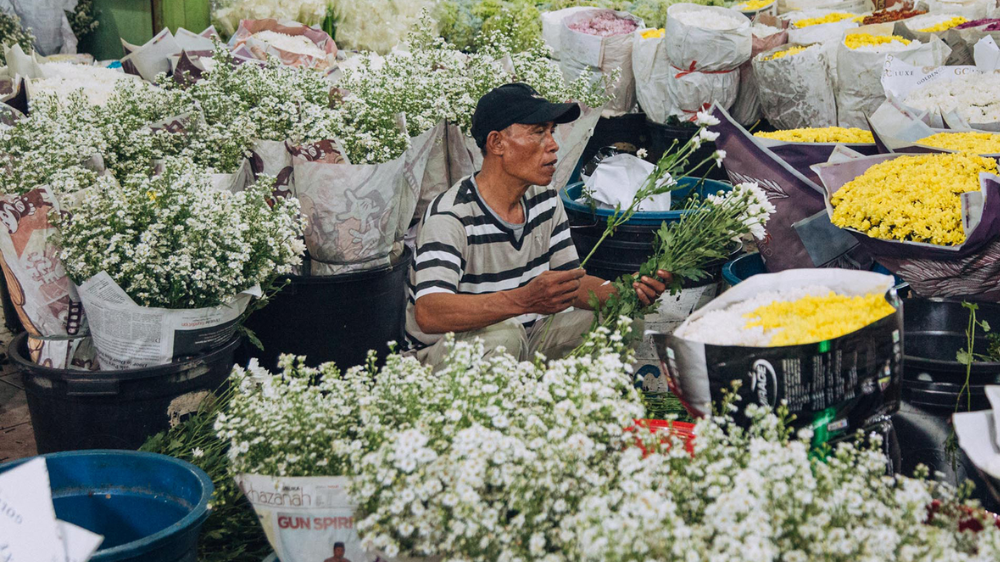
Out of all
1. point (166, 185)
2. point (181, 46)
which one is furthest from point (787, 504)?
point (181, 46)

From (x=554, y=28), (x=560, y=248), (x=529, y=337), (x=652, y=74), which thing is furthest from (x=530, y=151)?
(x=554, y=28)

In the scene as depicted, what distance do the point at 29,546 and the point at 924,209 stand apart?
2.38m

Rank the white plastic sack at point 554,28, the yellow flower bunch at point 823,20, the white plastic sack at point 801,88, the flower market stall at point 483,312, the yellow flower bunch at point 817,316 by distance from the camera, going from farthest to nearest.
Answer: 1. the yellow flower bunch at point 823,20
2. the white plastic sack at point 554,28
3. the white plastic sack at point 801,88
4. the yellow flower bunch at point 817,316
5. the flower market stall at point 483,312

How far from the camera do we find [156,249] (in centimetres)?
269

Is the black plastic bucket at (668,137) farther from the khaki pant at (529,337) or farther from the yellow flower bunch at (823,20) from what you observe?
the khaki pant at (529,337)

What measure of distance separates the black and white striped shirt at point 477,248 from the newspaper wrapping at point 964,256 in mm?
979

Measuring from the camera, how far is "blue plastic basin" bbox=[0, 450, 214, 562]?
6.93ft

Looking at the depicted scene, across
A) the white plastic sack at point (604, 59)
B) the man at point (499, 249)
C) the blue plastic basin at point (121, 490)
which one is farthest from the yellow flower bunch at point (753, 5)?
the blue plastic basin at point (121, 490)

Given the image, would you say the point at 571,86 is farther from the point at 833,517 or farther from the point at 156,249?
the point at 833,517

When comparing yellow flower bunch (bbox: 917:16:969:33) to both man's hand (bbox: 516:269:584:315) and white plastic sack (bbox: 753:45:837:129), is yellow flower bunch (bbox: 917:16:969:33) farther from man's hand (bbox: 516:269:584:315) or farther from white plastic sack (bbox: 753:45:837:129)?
man's hand (bbox: 516:269:584:315)

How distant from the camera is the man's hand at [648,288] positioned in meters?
2.75

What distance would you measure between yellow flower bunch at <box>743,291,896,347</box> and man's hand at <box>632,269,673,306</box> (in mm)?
786

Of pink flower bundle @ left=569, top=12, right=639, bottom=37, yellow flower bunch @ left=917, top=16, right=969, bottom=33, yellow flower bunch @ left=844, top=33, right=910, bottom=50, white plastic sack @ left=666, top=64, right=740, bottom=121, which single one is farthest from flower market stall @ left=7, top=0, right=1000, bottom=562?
pink flower bundle @ left=569, top=12, right=639, bottom=37

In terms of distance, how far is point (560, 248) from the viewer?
332 cm
